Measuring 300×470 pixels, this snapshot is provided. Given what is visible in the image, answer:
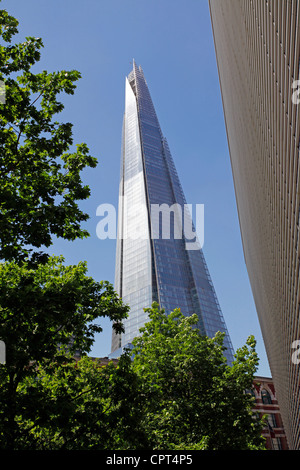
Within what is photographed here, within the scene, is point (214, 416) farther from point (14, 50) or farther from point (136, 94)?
point (136, 94)

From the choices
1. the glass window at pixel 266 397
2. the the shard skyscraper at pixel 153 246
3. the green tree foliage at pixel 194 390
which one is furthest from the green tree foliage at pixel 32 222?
the the shard skyscraper at pixel 153 246

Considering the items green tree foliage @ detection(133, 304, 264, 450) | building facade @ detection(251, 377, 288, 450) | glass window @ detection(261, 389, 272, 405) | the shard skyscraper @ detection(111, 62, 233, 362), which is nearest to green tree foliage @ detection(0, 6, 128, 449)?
green tree foliage @ detection(133, 304, 264, 450)

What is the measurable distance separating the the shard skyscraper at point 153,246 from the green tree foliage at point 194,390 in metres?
95.2

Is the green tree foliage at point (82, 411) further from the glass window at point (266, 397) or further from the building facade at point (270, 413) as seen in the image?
the glass window at point (266, 397)

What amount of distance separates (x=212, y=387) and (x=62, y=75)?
15672 millimetres

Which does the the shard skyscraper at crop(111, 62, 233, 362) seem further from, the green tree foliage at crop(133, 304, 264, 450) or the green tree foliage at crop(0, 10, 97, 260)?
the green tree foliage at crop(0, 10, 97, 260)

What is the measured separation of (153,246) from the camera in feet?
444

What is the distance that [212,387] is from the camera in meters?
17.4

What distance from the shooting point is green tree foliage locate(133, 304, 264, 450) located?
608 inches

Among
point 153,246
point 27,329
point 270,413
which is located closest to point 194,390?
point 27,329

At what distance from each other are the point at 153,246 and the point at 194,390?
117973mm

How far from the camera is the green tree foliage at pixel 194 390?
15453 millimetres

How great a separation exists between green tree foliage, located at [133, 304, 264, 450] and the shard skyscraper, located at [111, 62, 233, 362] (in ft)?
312

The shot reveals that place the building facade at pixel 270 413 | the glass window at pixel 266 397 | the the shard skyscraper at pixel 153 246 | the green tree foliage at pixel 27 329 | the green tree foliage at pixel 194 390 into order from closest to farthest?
the green tree foliage at pixel 27 329 < the green tree foliage at pixel 194 390 < the building facade at pixel 270 413 < the glass window at pixel 266 397 < the the shard skyscraper at pixel 153 246
